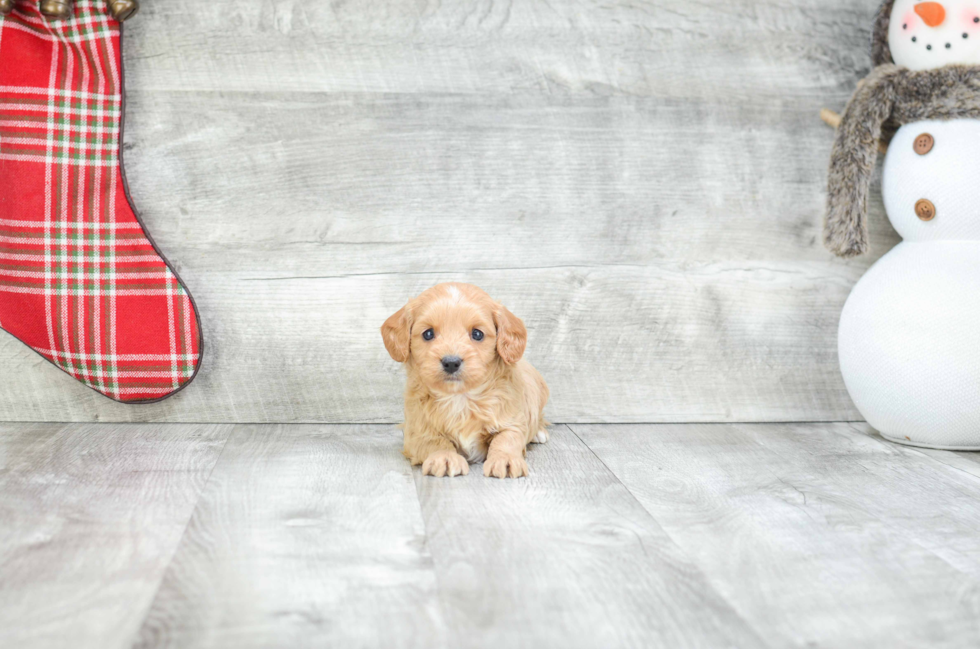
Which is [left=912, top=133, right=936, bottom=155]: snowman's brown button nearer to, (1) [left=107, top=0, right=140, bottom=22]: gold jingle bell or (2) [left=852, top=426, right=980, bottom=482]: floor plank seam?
(2) [left=852, top=426, right=980, bottom=482]: floor plank seam

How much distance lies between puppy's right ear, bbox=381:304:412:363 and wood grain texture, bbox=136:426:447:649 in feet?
0.75

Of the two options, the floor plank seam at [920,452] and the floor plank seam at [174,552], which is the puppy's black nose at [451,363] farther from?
the floor plank seam at [920,452]

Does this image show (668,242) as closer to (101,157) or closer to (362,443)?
(362,443)

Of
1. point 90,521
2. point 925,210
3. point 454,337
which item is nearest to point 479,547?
point 454,337

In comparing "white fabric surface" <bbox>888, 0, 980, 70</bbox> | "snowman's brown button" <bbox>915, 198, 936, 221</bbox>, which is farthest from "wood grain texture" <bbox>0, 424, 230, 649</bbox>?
"white fabric surface" <bbox>888, 0, 980, 70</bbox>

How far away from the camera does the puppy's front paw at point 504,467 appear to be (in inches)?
60.7

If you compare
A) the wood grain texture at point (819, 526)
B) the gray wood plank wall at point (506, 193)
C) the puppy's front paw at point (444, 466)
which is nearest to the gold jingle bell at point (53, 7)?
the gray wood plank wall at point (506, 193)

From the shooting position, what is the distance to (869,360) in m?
1.81

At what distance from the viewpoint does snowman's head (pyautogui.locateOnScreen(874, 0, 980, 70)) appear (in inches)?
68.5

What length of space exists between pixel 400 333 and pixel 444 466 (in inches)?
10.9

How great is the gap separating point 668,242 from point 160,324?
125 centimetres

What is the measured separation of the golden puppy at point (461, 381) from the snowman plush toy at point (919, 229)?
82cm

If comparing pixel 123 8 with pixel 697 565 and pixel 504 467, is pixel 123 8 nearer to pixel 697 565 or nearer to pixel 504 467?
pixel 504 467

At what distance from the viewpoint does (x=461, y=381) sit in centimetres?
153
